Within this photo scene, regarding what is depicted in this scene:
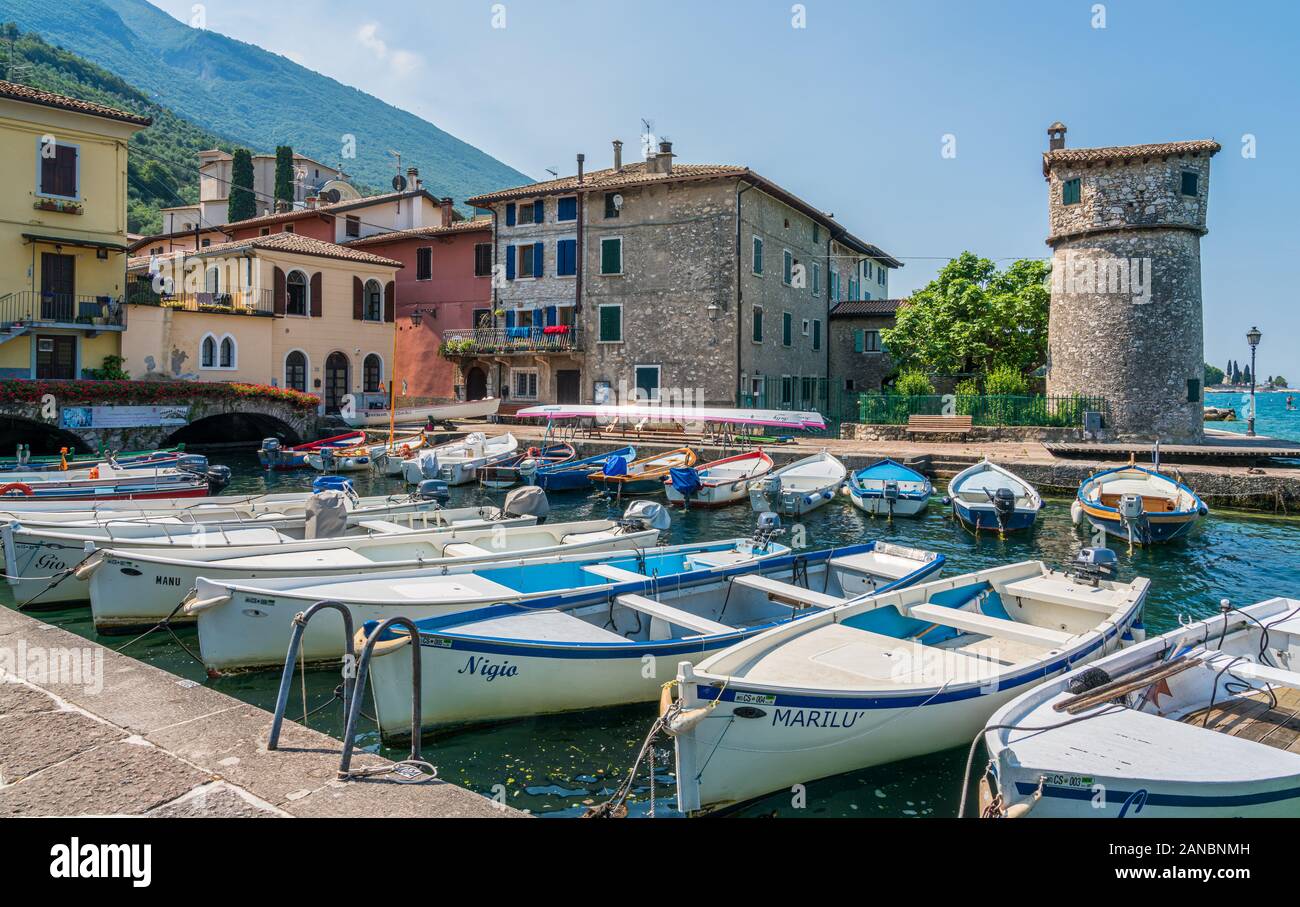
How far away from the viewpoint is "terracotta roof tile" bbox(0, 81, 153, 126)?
31.6 m

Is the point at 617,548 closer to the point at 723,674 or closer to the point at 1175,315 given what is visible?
the point at 723,674

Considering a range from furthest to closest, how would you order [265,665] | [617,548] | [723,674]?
[617,548] < [265,665] < [723,674]

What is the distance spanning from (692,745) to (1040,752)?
7.59ft

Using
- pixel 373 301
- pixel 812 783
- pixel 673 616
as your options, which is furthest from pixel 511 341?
pixel 812 783

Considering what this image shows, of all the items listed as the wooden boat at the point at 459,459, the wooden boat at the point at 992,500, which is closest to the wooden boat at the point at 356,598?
the wooden boat at the point at 992,500

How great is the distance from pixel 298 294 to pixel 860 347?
28.2m

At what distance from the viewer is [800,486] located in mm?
24688

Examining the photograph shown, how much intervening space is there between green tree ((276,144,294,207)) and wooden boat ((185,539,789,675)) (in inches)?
2280

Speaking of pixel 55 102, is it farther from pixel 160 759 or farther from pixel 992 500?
pixel 160 759

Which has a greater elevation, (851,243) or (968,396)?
(851,243)

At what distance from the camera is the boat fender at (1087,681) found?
21.4 feet
